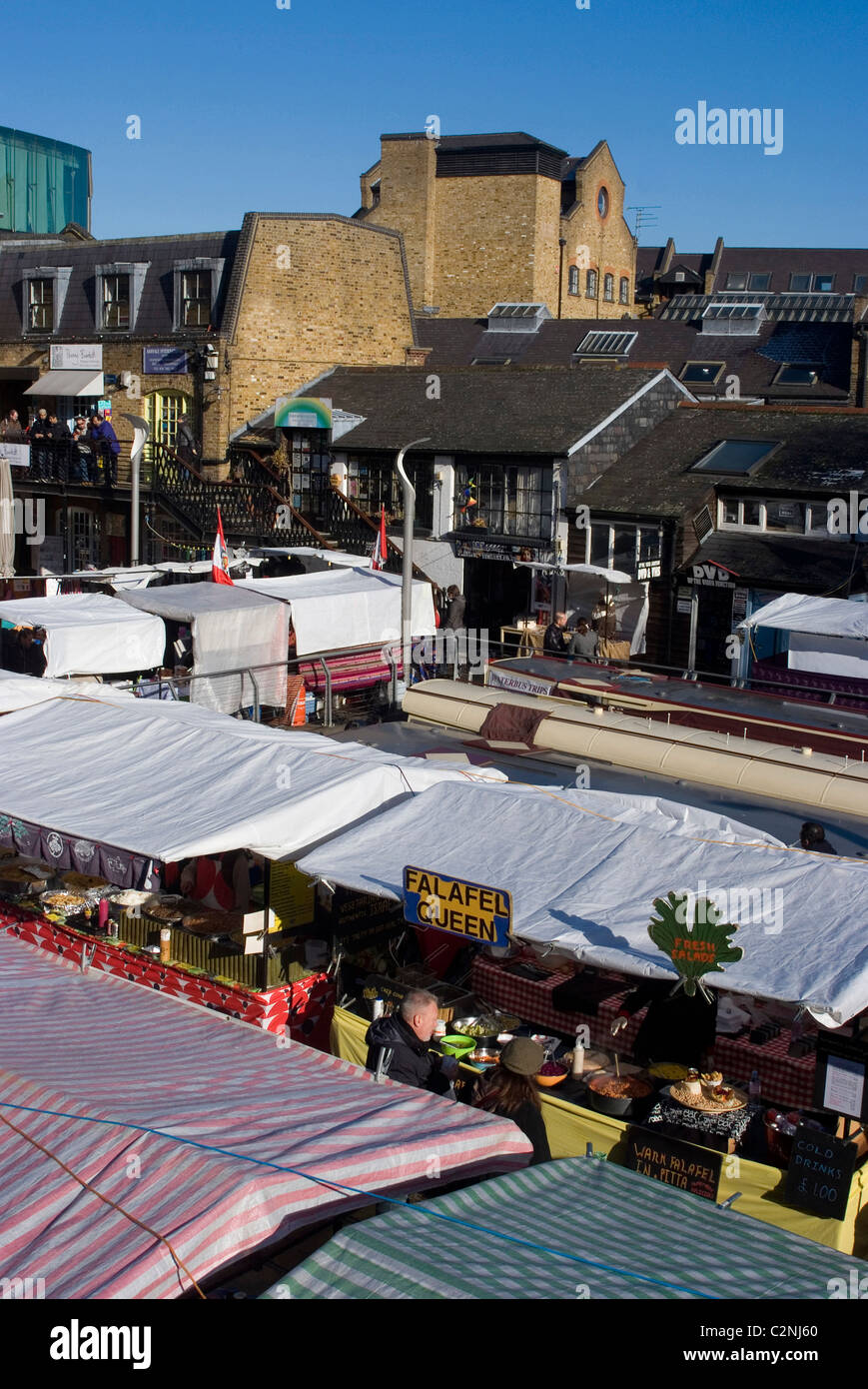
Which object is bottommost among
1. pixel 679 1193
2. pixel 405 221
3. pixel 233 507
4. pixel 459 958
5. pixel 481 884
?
pixel 459 958


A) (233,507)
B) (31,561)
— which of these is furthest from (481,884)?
(31,561)

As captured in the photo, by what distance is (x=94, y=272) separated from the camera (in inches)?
1423

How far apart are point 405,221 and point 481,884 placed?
4755 centimetres

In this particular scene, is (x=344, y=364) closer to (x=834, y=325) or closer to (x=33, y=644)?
(x=834, y=325)

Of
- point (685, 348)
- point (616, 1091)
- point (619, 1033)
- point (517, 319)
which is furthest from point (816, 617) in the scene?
point (517, 319)

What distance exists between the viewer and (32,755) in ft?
40.0

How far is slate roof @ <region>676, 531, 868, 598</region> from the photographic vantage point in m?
22.5

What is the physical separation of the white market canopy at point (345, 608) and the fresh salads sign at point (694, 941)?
1129 cm

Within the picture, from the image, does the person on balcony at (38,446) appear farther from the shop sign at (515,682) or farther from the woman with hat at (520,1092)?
the woman with hat at (520,1092)

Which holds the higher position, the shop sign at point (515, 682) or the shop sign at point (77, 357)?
the shop sign at point (77, 357)

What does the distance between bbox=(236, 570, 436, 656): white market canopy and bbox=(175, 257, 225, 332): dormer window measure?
615 inches

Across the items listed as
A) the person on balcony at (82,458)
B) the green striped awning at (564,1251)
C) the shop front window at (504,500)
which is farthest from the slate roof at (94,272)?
the green striped awning at (564,1251)

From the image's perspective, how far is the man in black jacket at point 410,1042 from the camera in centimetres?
797

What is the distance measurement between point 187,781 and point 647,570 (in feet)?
51.0
